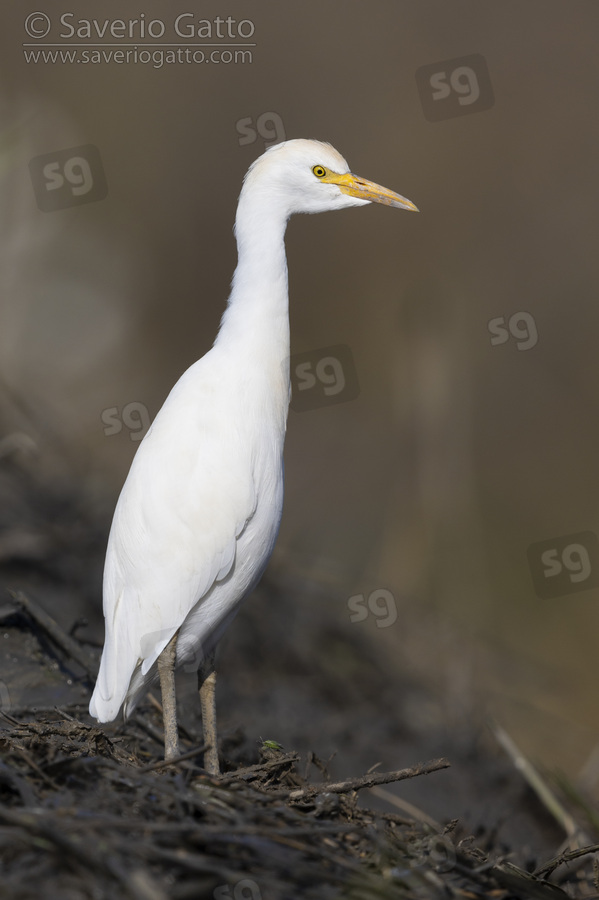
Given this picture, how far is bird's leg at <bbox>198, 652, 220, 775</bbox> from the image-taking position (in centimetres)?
352

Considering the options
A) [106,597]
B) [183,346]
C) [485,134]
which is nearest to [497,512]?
[183,346]

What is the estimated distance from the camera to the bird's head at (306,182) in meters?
3.82

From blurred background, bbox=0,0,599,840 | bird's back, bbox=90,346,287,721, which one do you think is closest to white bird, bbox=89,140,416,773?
bird's back, bbox=90,346,287,721

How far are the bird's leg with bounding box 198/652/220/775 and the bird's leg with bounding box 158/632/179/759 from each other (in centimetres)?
16

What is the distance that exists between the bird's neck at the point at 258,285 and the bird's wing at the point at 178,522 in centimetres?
27

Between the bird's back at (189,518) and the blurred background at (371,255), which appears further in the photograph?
the blurred background at (371,255)

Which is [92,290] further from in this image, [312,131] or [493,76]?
[493,76]

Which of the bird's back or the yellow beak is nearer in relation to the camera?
the bird's back

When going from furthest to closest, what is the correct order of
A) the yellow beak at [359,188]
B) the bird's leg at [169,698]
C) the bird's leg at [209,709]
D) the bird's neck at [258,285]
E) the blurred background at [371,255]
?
the blurred background at [371,255]
the yellow beak at [359,188]
the bird's neck at [258,285]
the bird's leg at [209,709]
the bird's leg at [169,698]

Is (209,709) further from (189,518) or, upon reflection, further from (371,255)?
(371,255)

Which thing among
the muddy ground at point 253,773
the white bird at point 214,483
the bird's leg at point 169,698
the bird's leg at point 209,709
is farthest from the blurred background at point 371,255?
the bird's leg at point 169,698

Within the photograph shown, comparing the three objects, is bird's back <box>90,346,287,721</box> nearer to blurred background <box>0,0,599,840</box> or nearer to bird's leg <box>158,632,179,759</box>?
bird's leg <box>158,632,179,759</box>

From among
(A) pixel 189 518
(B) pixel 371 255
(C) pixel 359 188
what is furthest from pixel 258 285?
(B) pixel 371 255

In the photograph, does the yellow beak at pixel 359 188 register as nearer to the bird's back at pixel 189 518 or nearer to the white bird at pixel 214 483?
the white bird at pixel 214 483
